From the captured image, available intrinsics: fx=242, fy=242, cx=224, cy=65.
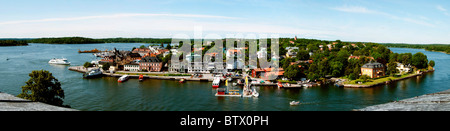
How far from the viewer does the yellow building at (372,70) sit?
2248cm

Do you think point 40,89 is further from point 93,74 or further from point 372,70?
point 372,70

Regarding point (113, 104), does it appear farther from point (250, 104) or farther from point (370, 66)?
point (370, 66)

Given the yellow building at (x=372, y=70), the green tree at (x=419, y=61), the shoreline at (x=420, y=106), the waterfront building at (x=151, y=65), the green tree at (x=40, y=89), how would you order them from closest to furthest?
1. the shoreline at (x=420, y=106)
2. the green tree at (x=40, y=89)
3. the yellow building at (x=372, y=70)
4. the waterfront building at (x=151, y=65)
5. the green tree at (x=419, y=61)

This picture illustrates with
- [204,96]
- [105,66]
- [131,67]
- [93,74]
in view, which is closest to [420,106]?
[204,96]

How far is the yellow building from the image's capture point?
22.5 metres

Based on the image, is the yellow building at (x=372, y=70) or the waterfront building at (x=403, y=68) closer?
the yellow building at (x=372, y=70)

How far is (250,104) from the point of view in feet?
45.4

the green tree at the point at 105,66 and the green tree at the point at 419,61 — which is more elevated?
the green tree at the point at 419,61

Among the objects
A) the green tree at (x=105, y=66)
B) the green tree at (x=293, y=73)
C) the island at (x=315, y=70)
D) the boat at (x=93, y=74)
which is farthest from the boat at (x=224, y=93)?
the green tree at (x=105, y=66)

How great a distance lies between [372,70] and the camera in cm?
2241

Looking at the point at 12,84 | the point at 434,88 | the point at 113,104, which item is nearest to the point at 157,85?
the point at 113,104

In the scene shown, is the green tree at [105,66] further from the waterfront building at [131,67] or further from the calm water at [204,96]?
the calm water at [204,96]

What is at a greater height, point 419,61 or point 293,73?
point 419,61
